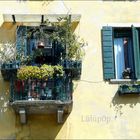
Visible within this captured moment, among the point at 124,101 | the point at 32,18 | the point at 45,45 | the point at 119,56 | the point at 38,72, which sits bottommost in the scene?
the point at 124,101

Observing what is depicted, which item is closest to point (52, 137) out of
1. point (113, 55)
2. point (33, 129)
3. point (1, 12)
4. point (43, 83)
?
point (33, 129)

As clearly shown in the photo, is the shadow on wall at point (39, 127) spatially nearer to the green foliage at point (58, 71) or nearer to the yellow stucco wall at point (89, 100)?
the yellow stucco wall at point (89, 100)

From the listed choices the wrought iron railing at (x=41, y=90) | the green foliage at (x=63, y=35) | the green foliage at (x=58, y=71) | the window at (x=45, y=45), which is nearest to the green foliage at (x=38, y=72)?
the green foliage at (x=58, y=71)

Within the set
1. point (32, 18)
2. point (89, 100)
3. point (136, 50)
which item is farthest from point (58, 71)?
point (136, 50)

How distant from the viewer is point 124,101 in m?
15.3

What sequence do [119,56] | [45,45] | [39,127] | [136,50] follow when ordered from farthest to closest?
[119,56]
[136,50]
[45,45]
[39,127]

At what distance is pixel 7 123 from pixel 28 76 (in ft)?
5.16

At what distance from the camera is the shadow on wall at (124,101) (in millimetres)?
15250

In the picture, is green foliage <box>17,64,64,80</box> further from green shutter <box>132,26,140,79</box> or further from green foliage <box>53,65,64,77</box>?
green shutter <box>132,26,140,79</box>

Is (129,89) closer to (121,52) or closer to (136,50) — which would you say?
(136,50)

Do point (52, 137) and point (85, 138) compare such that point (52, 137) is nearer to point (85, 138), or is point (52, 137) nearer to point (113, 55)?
point (85, 138)

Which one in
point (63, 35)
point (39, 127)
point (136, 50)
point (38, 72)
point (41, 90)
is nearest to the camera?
point (38, 72)

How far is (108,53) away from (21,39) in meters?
2.54

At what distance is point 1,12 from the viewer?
1605 centimetres
